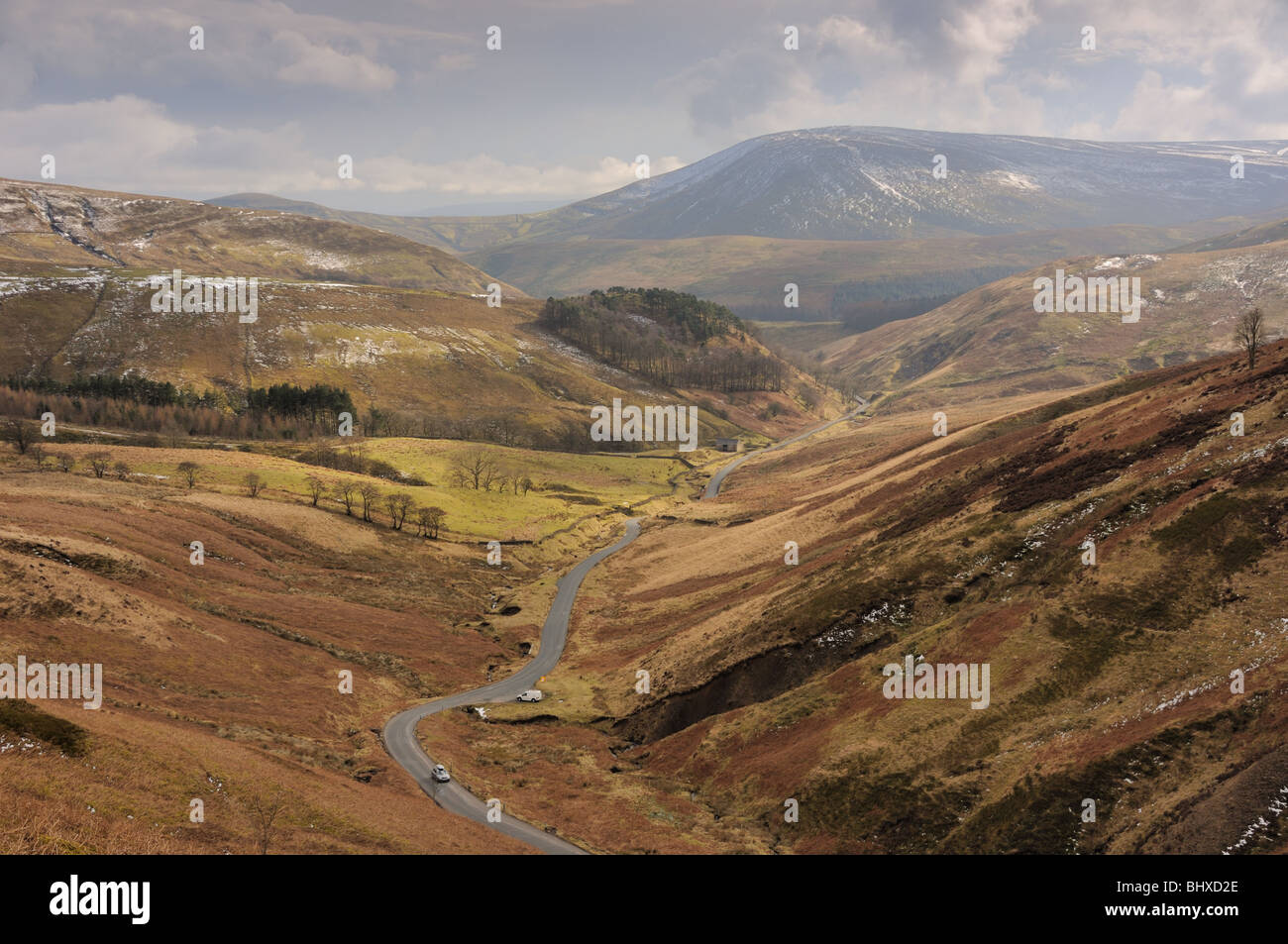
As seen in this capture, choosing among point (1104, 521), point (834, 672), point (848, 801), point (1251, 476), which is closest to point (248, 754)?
point (848, 801)

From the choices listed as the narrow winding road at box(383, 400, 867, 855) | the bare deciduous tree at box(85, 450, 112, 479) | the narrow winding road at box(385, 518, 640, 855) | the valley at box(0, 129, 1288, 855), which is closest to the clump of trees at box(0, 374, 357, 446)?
the bare deciduous tree at box(85, 450, 112, 479)

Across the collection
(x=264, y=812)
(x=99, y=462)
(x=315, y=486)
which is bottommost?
(x=264, y=812)

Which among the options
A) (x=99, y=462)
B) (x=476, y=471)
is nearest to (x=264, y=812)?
(x=99, y=462)

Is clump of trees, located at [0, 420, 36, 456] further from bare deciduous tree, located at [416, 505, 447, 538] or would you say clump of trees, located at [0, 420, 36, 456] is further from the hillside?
the hillside

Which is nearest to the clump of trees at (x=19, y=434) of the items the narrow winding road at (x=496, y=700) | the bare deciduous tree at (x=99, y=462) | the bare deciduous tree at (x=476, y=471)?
the bare deciduous tree at (x=99, y=462)

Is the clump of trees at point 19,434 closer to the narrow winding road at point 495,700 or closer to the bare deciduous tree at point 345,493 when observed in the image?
the bare deciduous tree at point 345,493

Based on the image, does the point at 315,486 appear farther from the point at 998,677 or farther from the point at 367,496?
the point at 998,677
